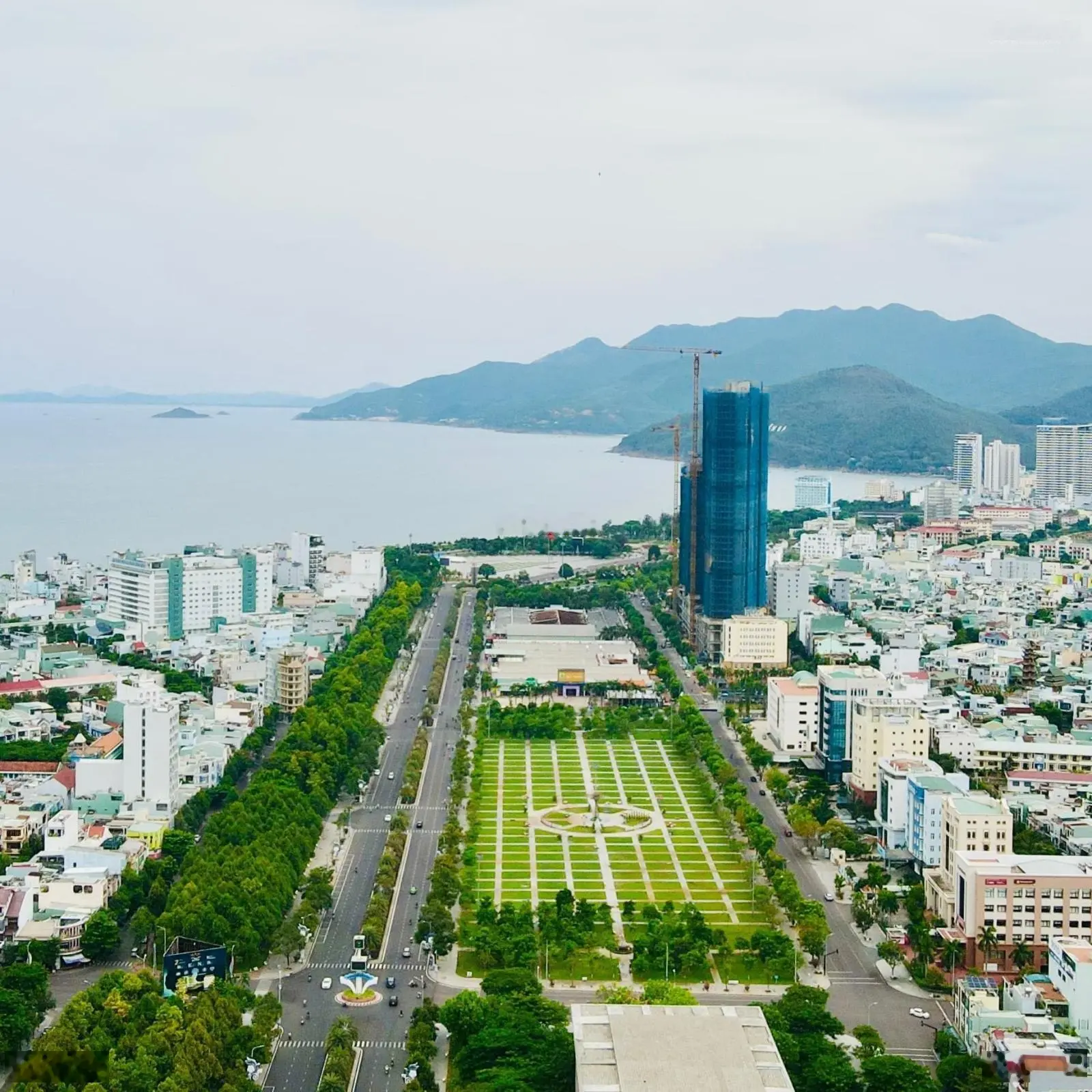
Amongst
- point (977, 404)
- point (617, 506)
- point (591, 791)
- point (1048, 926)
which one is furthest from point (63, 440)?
point (1048, 926)

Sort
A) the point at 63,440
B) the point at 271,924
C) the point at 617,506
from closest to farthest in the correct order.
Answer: the point at 271,924, the point at 617,506, the point at 63,440

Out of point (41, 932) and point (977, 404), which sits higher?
point (977, 404)

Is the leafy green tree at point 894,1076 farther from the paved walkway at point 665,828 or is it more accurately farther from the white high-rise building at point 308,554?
the white high-rise building at point 308,554

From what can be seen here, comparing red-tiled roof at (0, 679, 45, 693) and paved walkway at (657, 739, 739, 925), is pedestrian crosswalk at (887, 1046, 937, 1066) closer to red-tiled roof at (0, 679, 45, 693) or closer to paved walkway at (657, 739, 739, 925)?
paved walkway at (657, 739, 739, 925)

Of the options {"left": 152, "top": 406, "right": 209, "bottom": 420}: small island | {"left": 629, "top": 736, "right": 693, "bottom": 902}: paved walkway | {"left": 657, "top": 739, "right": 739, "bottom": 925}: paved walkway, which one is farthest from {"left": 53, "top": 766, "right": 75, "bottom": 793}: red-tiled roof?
{"left": 152, "top": 406, "right": 209, "bottom": 420}: small island

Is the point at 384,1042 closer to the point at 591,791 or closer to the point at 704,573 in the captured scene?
the point at 591,791

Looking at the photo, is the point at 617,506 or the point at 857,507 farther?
the point at 617,506

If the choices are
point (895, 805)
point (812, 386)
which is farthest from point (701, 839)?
point (812, 386)
